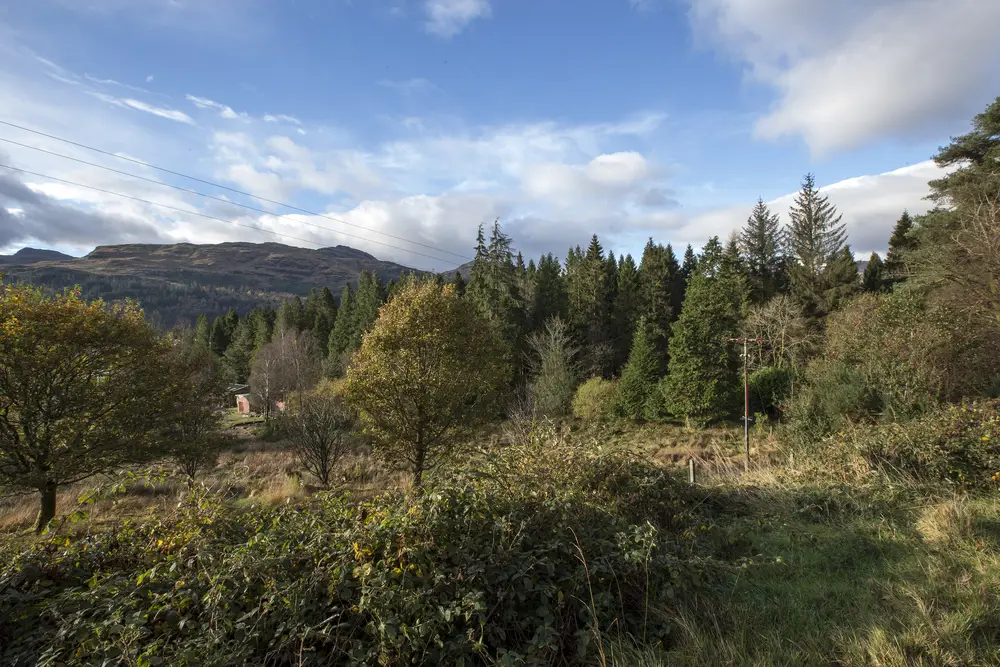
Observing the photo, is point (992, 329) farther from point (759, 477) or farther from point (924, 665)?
point (924, 665)

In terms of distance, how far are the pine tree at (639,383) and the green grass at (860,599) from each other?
2246cm

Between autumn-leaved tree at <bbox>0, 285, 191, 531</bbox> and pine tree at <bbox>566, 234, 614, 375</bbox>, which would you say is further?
pine tree at <bbox>566, 234, 614, 375</bbox>

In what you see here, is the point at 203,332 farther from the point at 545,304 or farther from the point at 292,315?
the point at 545,304

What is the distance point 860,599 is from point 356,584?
351cm

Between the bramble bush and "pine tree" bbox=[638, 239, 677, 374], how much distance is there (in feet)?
101

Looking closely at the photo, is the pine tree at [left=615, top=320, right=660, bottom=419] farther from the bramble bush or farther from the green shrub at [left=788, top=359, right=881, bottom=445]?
the bramble bush

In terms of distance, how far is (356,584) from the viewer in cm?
289

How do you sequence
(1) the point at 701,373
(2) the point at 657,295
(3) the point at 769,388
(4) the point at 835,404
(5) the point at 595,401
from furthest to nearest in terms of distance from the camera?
(2) the point at 657,295, (5) the point at 595,401, (1) the point at 701,373, (3) the point at 769,388, (4) the point at 835,404

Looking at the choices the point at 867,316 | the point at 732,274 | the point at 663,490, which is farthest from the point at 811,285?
the point at 663,490

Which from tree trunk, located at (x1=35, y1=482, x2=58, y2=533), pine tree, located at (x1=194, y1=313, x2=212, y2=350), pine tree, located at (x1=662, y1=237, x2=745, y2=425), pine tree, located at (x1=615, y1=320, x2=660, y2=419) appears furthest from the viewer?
pine tree, located at (x1=194, y1=313, x2=212, y2=350)

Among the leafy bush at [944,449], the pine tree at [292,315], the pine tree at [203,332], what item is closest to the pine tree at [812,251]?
the leafy bush at [944,449]

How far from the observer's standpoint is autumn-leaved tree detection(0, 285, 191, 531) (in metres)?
9.08

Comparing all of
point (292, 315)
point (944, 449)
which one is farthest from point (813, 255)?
point (292, 315)

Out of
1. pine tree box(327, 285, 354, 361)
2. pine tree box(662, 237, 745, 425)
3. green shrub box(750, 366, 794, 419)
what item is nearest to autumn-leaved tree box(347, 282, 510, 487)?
pine tree box(662, 237, 745, 425)
